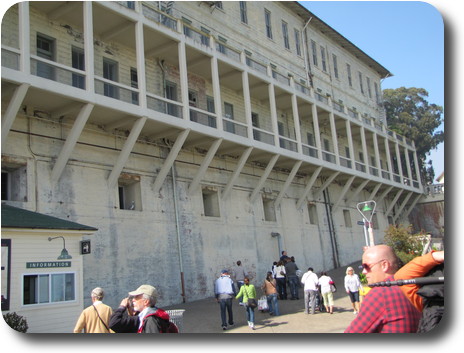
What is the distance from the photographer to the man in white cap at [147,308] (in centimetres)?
551

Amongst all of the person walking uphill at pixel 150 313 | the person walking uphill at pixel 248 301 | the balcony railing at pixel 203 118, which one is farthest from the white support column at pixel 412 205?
the person walking uphill at pixel 150 313

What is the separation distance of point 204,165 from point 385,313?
16653 millimetres

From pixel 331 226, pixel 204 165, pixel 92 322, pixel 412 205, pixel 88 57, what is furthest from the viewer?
pixel 412 205

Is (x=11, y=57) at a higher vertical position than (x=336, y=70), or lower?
lower

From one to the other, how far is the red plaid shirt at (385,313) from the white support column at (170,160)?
1507 cm

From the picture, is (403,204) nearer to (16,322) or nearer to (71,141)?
(71,141)

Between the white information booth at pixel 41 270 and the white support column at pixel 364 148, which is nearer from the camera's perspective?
the white information booth at pixel 41 270

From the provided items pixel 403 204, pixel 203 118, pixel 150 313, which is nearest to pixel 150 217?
pixel 203 118

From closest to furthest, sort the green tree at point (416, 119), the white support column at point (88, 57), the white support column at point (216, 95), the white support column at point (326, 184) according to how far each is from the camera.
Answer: the white support column at point (88, 57) < the white support column at point (216, 95) < the white support column at point (326, 184) < the green tree at point (416, 119)

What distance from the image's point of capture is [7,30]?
1510cm

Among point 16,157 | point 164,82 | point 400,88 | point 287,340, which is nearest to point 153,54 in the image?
point 164,82

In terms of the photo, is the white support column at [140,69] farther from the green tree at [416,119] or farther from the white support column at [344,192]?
the green tree at [416,119]

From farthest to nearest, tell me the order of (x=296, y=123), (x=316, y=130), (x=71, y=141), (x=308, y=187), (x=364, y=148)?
(x=364, y=148), (x=308, y=187), (x=316, y=130), (x=296, y=123), (x=71, y=141)

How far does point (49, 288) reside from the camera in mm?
11484
